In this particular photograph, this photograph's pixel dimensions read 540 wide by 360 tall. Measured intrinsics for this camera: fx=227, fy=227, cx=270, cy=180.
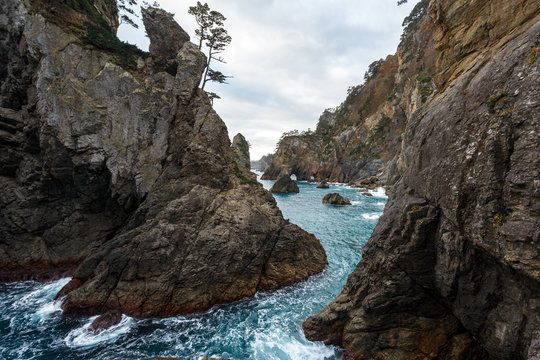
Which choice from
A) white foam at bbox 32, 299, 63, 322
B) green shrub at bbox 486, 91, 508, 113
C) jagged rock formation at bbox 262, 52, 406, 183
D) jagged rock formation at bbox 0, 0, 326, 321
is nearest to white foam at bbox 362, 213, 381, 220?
jagged rock formation at bbox 0, 0, 326, 321

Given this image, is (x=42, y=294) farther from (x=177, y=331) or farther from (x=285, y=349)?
(x=285, y=349)

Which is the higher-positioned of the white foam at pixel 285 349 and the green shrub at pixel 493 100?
the green shrub at pixel 493 100

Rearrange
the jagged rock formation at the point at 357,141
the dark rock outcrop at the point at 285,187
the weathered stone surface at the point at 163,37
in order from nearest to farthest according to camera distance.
A: the weathered stone surface at the point at 163,37 → the dark rock outcrop at the point at 285,187 → the jagged rock formation at the point at 357,141

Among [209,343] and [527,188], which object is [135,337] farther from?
[527,188]

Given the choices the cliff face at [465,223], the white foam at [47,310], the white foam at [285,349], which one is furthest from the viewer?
the white foam at [47,310]

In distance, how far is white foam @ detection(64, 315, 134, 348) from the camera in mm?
11266

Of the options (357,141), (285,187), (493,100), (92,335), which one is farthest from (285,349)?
(357,141)

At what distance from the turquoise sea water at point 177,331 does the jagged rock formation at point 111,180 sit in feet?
4.03

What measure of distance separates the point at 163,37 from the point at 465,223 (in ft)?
86.6

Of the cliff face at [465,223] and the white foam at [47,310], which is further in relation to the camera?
the white foam at [47,310]

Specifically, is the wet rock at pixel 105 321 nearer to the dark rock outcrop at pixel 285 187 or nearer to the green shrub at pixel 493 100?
the green shrub at pixel 493 100

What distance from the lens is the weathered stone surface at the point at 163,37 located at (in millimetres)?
21125

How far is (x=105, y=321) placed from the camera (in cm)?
1235

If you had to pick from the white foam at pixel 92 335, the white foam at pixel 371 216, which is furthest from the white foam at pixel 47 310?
the white foam at pixel 371 216
